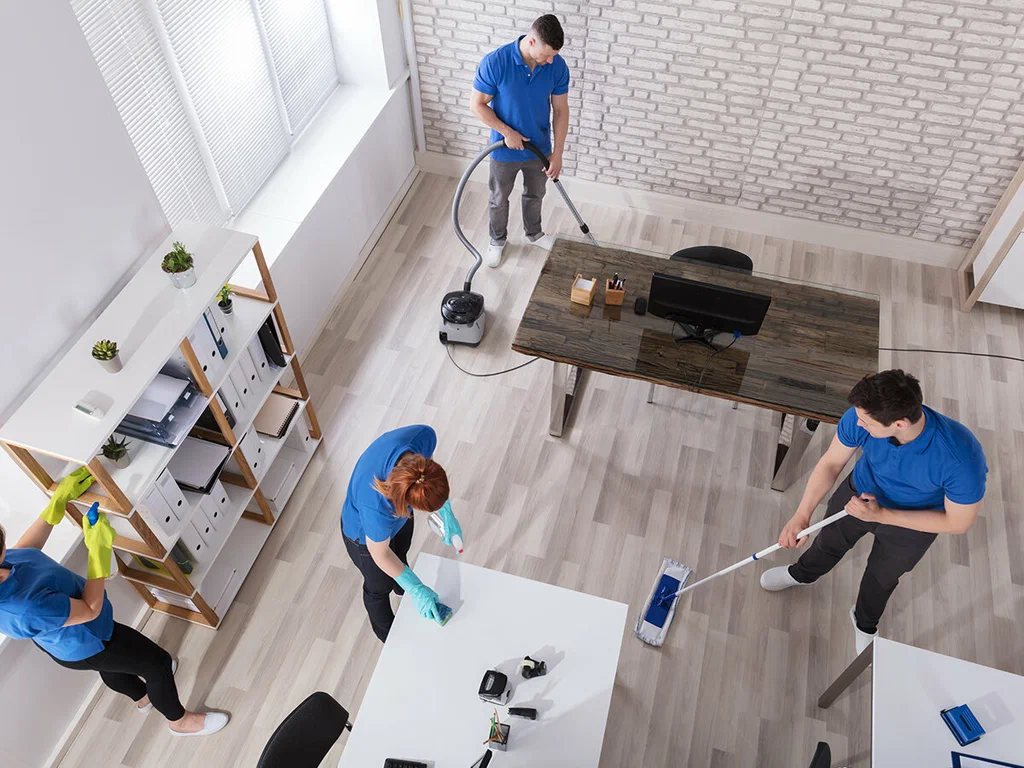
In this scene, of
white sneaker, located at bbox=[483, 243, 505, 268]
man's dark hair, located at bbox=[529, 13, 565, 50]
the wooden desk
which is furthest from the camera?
white sneaker, located at bbox=[483, 243, 505, 268]

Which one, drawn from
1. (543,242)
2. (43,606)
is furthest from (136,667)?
(543,242)

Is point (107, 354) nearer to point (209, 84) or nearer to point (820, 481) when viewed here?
point (209, 84)

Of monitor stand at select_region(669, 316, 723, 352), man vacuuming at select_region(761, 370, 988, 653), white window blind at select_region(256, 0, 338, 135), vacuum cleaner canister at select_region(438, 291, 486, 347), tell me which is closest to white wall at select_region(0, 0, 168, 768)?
white window blind at select_region(256, 0, 338, 135)

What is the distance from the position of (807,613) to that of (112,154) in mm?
3435

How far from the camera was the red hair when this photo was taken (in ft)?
7.37

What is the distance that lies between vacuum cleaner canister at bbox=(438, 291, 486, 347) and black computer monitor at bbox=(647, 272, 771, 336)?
1.21 metres

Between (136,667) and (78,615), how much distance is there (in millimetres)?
476

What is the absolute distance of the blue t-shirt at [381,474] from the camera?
7.97 ft

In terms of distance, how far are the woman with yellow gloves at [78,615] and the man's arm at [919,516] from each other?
8.49 feet

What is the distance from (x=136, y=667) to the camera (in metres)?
2.74

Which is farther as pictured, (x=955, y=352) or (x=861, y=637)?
(x=955, y=352)

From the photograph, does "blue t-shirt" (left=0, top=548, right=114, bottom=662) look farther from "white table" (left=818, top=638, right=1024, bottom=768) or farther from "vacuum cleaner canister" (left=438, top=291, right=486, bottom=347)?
"white table" (left=818, top=638, right=1024, bottom=768)

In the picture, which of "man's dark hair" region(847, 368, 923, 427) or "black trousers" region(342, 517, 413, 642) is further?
"black trousers" region(342, 517, 413, 642)

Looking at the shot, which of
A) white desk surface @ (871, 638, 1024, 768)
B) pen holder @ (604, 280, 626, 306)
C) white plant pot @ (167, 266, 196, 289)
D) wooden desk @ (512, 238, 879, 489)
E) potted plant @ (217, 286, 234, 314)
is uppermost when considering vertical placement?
white plant pot @ (167, 266, 196, 289)
